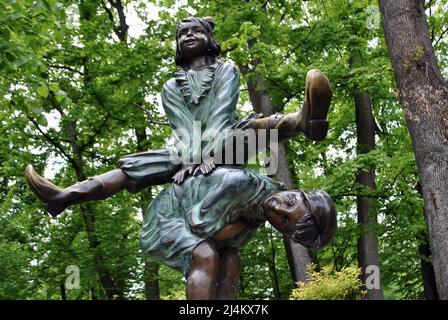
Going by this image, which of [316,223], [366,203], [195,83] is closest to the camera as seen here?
[316,223]

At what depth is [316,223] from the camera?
3.71m

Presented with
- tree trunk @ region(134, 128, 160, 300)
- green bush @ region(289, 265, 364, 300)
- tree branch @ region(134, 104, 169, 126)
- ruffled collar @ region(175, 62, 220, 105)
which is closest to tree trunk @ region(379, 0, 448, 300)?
green bush @ region(289, 265, 364, 300)

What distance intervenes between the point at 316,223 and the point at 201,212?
66 cm

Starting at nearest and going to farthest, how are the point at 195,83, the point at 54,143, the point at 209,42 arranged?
the point at 195,83 < the point at 209,42 < the point at 54,143

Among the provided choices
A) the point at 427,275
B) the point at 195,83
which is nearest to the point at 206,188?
the point at 195,83

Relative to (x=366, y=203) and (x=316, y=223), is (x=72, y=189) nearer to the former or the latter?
(x=316, y=223)

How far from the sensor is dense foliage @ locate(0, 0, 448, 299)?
40.0 feet

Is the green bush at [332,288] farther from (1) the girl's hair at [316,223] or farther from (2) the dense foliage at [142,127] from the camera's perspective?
(1) the girl's hair at [316,223]

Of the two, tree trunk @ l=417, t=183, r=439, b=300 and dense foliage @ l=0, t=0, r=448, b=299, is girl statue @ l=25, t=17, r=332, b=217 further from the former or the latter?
tree trunk @ l=417, t=183, r=439, b=300

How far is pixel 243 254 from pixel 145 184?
10.4 metres

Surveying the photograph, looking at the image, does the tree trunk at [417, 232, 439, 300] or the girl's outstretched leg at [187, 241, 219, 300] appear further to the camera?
the tree trunk at [417, 232, 439, 300]

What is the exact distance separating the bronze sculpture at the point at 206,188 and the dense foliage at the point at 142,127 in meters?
7.02

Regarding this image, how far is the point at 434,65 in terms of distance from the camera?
826cm

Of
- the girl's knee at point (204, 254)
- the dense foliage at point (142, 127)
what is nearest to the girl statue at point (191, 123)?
the girl's knee at point (204, 254)
